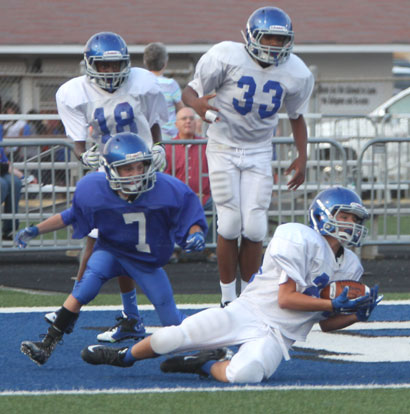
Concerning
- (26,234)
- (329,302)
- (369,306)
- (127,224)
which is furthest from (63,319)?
(369,306)

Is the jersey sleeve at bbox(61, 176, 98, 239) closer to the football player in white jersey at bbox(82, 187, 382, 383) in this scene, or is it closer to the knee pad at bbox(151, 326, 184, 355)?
the football player in white jersey at bbox(82, 187, 382, 383)

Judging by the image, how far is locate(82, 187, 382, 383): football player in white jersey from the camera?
5.00 m

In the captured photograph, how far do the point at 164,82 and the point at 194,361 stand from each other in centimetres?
573

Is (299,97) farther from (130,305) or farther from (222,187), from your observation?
(130,305)

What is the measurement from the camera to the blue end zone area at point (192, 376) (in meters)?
5.04

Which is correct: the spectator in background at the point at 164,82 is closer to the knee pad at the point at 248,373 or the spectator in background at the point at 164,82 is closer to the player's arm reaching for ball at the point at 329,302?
the player's arm reaching for ball at the point at 329,302

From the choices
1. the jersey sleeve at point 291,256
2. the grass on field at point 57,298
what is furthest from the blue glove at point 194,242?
the grass on field at point 57,298

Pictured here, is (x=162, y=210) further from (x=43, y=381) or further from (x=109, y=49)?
(x=109, y=49)

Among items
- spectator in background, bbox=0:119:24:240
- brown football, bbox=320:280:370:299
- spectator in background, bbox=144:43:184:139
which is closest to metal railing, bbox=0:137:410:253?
spectator in background, bbox=0:119:24:240

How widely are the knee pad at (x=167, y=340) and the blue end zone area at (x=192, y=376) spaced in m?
0.17

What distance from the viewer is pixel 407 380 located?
5121 millimetres

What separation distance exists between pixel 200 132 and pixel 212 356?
691 cm

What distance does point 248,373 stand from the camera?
4938mm

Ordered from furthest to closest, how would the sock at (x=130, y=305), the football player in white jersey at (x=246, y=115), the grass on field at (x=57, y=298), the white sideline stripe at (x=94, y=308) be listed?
Result: the grass on field at (x=57, y=298), the white sideline stripe at (x=94, y=308), the football player in white jersey at (x=246, y=115), the sock at (x=130, y=305)
